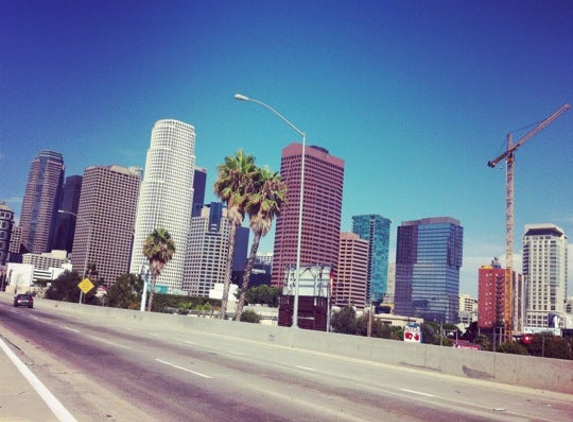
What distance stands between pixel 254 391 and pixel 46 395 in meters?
4.09

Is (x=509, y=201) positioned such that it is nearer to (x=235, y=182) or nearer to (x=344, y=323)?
(x=344, y=323)

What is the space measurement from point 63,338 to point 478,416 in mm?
17449

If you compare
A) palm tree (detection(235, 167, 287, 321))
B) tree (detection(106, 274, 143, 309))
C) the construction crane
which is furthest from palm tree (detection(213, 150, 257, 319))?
the construction crane

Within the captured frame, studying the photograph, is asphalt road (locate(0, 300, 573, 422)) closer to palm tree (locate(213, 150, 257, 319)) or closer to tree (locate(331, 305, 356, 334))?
palm tree (locate(213, 150, 257, 319))

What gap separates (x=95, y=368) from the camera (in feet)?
46.3

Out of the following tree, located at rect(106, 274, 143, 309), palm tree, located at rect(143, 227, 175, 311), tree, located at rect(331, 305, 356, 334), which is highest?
palm tree, located at rect(143, 227, 175, 311)

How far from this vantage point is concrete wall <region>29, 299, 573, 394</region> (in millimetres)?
15812

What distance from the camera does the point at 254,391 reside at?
11875 mm

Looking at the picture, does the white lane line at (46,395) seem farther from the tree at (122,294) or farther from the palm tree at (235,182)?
the tree at (122,294)

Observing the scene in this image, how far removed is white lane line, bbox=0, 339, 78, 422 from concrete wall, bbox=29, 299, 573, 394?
1280 centimetres

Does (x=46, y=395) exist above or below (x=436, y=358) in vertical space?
below

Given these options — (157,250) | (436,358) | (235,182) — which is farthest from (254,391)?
(157,250)

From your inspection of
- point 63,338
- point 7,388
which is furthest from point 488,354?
point 63,338

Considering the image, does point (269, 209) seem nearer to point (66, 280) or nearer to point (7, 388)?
point (7, 388)
